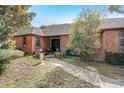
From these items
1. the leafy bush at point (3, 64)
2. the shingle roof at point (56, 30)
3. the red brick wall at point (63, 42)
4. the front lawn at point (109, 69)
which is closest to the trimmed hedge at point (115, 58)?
the front lawn at point (109, 69)

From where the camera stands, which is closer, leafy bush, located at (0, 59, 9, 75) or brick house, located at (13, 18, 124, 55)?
leafy bush, located at (0, 59, 9, 75)

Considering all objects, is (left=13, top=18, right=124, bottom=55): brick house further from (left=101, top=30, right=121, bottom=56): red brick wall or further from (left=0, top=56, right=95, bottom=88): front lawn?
(left=0, top=56, right=95, bottom=88): front lawn

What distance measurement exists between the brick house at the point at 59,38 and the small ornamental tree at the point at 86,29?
1397mm

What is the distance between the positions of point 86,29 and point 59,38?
5.80 metres

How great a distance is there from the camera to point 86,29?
13.5 m

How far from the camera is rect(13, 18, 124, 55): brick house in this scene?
1394 cm

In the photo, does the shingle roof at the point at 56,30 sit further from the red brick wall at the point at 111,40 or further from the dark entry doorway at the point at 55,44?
the red brick wall at the point at 111,40

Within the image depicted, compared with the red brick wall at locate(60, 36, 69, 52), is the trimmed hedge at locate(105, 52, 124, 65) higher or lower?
lower

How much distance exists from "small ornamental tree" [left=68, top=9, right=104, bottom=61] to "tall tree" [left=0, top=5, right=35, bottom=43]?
5076mm

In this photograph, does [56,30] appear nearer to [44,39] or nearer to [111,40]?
[44,39]

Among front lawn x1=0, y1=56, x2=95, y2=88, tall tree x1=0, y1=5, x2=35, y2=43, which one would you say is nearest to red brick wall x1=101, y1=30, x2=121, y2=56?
front lawn x1=0, y1=56, x2=95, y2=88
